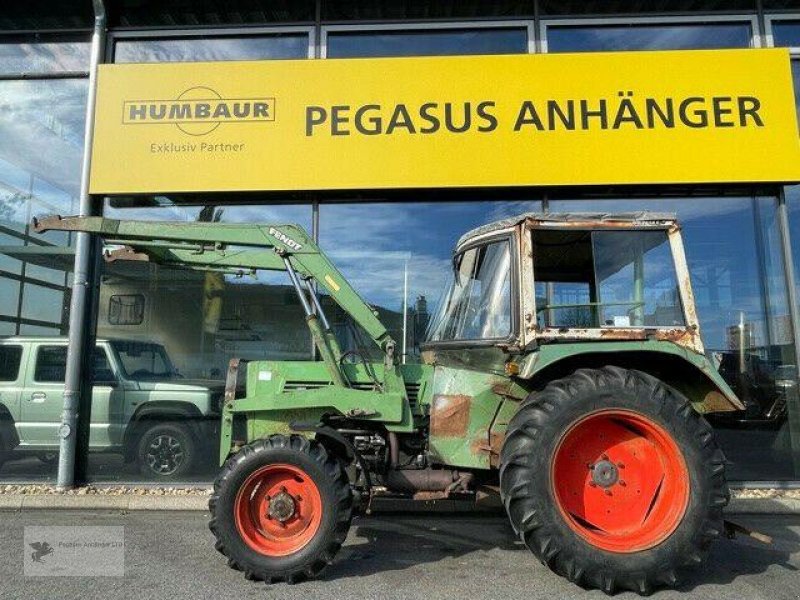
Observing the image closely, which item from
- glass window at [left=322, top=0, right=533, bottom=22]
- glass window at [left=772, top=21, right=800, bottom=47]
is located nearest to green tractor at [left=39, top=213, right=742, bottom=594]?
glass window at [left=322, top=0, right=533, bottom=22]

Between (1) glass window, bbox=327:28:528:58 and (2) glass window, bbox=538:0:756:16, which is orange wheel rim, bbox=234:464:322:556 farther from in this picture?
(2) glass window, bbox=538:0:756:16

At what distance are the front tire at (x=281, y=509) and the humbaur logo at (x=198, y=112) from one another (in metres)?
4.19

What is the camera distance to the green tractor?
3.93m

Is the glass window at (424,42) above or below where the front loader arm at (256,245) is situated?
above

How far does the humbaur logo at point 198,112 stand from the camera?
7.12m

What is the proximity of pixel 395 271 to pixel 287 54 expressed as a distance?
298 cm

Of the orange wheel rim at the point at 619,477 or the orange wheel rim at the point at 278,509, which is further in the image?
the orange wheel rim at the point at 278,509

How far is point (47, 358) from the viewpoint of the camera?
7164 millimetres

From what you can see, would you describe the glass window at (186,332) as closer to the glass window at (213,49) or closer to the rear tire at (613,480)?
the glass window at (213,49)

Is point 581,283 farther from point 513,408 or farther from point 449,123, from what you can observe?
point 449,123

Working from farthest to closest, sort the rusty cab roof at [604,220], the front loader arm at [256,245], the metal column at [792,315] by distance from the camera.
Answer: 1. the metal column at [792,315]
2. the front loader arm at [256,245]
3. the rusty cab roof at [604,220]

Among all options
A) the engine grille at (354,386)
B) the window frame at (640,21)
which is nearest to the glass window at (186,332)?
the engine grille at (354,386)

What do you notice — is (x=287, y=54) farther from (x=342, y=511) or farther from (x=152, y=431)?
(x=342, y=511)

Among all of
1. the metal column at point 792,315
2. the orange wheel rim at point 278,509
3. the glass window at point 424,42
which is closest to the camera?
the orange wheel rim at point 278,509
